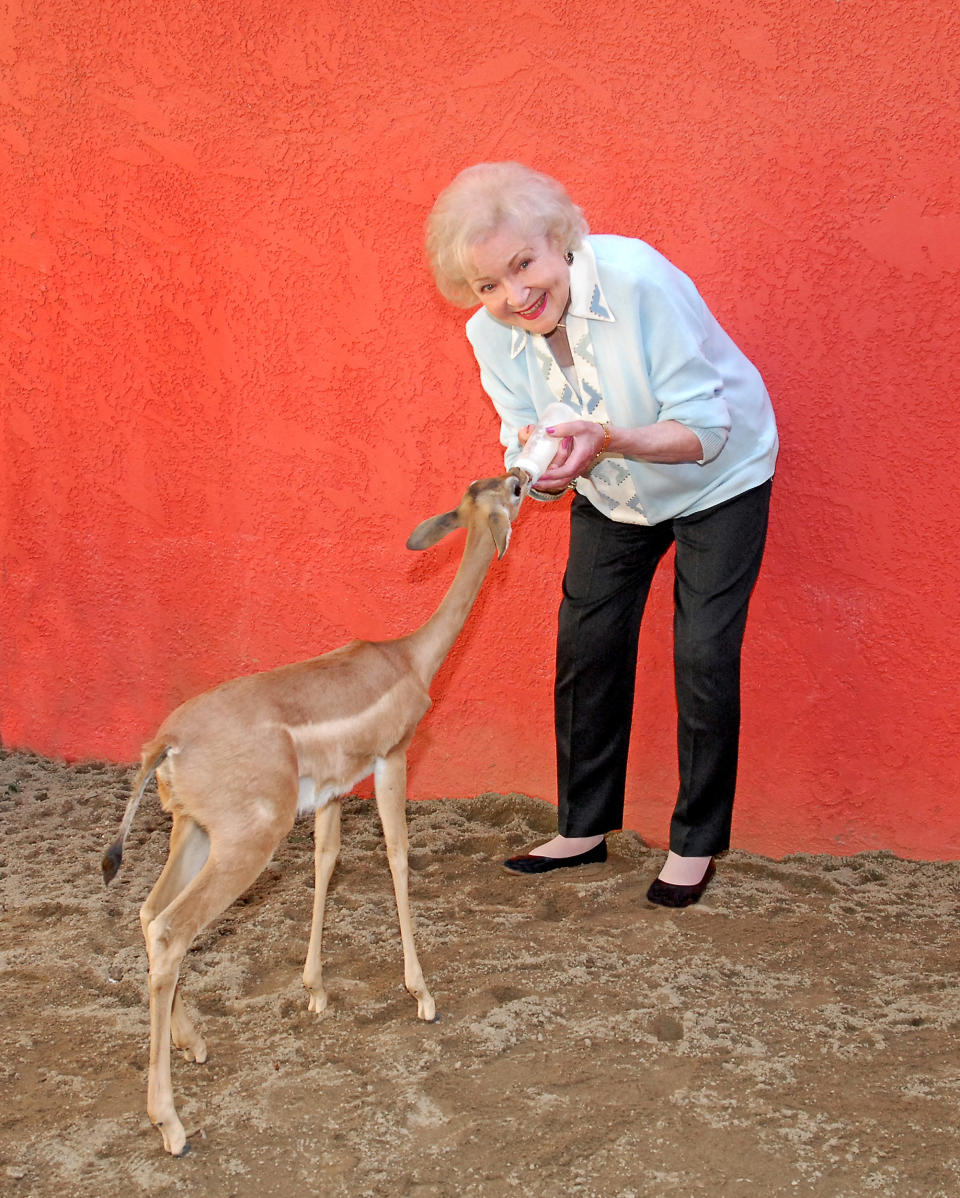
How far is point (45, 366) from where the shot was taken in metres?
4.40

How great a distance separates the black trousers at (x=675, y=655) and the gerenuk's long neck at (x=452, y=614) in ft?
2.00

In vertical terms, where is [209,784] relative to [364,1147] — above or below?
above

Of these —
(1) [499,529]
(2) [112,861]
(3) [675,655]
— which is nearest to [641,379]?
(1) [499,529]

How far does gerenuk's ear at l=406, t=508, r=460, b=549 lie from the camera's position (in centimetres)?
282

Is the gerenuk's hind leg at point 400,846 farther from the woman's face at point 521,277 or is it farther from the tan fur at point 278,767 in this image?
the woman's face at point 521,277

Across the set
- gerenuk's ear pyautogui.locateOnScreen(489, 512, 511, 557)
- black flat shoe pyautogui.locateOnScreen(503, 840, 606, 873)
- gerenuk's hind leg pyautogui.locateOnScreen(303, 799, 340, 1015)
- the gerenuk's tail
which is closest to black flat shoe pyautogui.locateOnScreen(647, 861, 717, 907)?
black flat shoe pyautogui.locateOnScreen(503, 840, 606, 873)

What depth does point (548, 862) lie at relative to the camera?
11.8 ft

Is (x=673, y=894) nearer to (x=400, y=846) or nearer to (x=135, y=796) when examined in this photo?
(x=400, y=846)

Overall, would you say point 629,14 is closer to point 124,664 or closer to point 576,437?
point 576,437

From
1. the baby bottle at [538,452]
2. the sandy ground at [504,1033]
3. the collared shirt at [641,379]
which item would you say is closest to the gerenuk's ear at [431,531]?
the baby bottle at [538,452]

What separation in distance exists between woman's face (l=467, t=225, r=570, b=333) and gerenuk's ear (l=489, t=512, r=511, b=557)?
48cm

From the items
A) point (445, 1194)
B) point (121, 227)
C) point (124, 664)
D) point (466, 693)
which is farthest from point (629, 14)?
point (445, 1194)

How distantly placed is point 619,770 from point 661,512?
2.85ft

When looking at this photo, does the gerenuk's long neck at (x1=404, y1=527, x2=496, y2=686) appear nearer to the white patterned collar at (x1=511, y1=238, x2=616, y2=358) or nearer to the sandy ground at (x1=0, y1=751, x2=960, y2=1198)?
the white patterned collar at (x1=511, y1=238, x2=616, y2=358)
